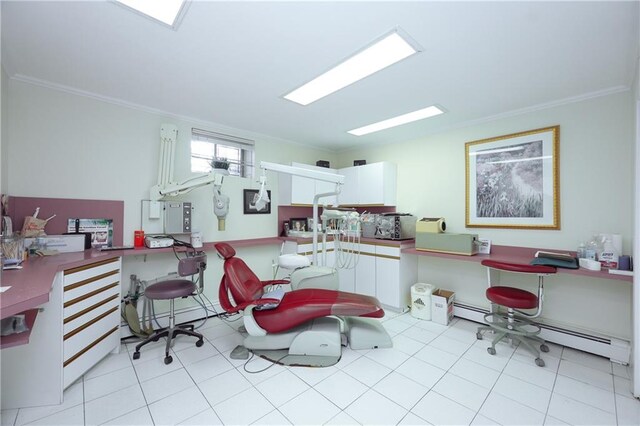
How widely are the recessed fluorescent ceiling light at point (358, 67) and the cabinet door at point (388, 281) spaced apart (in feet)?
7.86

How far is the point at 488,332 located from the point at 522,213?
1.48 metres

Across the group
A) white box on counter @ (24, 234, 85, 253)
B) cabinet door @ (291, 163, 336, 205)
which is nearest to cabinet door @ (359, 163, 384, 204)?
cabinet door @ (291, 163, 336, 205)

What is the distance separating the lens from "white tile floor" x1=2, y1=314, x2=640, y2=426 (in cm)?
178

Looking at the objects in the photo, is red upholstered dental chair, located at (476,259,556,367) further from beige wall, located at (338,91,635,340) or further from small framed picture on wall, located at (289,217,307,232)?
small framed picture on wall, located at (289,217,307,232)

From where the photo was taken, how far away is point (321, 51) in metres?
2.02

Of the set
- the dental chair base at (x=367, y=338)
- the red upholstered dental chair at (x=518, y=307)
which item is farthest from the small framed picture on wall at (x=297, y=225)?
the red upholstered dental chair at (x=518, y=307)

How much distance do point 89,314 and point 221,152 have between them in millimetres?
2439

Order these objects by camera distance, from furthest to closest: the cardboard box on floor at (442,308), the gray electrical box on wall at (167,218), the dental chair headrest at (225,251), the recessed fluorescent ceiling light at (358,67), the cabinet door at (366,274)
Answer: the cabinet door at (366,274), the cardboard box on floor at (442,308), the gray electrical box on wall at (167,218), the dental chair headrest at (225,251), the recessed fluorescent ceiling light at (358,67)

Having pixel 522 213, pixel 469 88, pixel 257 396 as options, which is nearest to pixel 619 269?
pixel 522 213

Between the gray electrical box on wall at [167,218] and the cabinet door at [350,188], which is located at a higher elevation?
the cabinet door at [350,188]

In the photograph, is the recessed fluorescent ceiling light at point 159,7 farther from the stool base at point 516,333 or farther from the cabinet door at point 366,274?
the stool base at point 516,333

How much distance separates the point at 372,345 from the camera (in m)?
2.70

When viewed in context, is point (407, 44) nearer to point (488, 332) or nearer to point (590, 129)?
point (590, 129)

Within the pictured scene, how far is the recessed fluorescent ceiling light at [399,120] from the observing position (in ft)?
10.4
